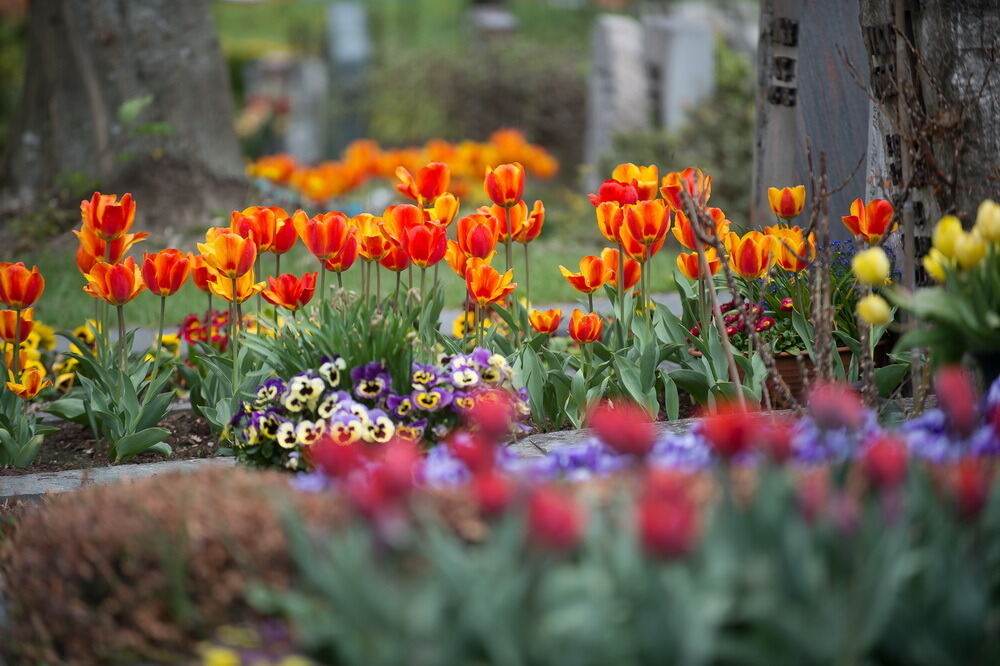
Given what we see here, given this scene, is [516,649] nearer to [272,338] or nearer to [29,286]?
[272,338]

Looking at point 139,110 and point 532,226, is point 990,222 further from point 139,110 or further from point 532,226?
point 139,110

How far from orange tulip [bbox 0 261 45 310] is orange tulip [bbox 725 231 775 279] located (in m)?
2.09

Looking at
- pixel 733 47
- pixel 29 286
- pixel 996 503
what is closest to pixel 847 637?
pixel 996 503

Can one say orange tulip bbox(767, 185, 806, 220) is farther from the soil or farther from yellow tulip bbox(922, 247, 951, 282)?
the soil

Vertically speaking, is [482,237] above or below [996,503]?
above

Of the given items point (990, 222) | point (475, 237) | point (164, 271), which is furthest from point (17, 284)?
point (990, 222)

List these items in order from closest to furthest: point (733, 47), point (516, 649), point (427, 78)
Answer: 1. point (516, 649)
2. point (733, 47)
3. point (427, 78)

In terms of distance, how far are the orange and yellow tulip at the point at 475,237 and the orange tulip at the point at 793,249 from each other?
864 mm

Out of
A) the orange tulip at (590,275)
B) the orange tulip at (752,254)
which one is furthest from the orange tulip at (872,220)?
the orange tulip at (590,275)

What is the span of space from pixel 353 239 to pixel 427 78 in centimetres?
1114

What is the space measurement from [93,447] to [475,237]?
5.34 feet

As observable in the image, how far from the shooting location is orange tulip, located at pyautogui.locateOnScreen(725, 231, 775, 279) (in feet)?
11.9

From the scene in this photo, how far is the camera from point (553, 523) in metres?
1.76

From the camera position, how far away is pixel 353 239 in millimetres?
3725
